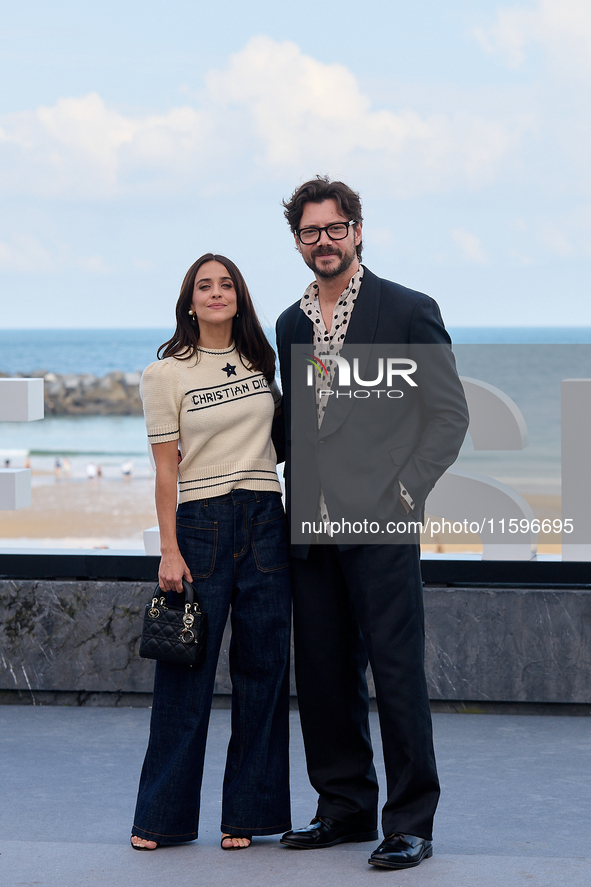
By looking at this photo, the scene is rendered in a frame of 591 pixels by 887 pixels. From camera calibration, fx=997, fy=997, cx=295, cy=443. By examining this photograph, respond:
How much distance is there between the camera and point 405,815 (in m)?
2.63

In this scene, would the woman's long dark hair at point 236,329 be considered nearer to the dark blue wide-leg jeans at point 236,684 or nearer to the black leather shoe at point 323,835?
the dark blue wide-leg jeans at point 236,684

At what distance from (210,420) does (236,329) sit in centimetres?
30

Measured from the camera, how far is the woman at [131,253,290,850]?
2.71 metres

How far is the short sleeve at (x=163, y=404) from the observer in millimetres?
2688

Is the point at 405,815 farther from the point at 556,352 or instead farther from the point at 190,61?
the point at 190,61

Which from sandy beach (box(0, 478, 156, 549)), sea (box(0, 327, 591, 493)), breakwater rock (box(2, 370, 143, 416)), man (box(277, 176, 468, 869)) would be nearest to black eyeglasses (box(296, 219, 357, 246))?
man (box(277, 176, 468, 869))

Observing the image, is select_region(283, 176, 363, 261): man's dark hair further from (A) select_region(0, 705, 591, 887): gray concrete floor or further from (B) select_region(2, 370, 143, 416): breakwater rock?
(B) select_region(2, 370, 143, 416): breakwater rock

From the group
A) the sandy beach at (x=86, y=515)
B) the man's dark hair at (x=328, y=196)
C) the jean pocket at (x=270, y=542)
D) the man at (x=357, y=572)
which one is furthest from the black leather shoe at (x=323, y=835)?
the sandy beach at (x=86, y=515)

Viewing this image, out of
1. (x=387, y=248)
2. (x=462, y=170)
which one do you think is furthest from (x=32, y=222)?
(x=462, y=170)

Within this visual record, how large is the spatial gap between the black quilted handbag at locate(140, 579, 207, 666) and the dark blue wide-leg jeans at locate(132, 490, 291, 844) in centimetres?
4

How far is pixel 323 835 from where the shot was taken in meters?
2.72

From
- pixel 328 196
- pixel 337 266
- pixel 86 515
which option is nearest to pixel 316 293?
pixel 337 266

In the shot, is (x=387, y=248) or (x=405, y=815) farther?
(x=387, y=248)

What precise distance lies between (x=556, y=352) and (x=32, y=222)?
19.3m
